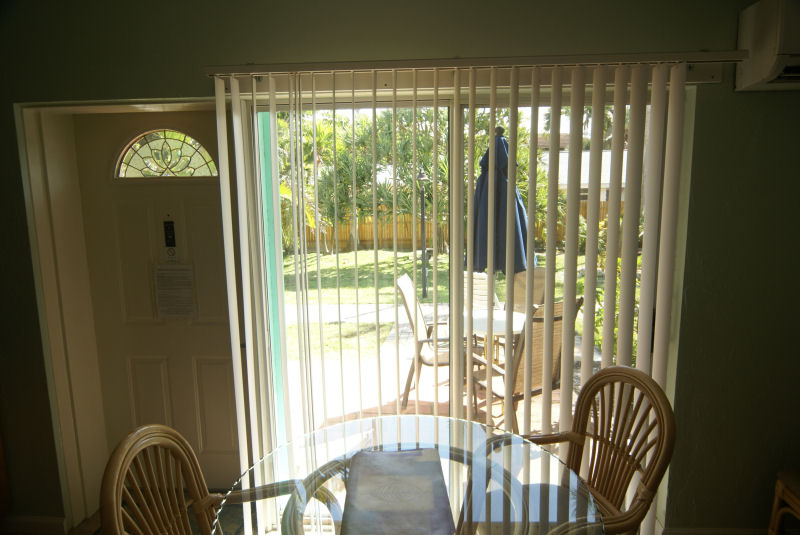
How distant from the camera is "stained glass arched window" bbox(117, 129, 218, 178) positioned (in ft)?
8.66

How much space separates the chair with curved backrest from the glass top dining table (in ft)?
0.58

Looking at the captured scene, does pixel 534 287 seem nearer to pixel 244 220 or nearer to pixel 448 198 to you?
pixel 448 198

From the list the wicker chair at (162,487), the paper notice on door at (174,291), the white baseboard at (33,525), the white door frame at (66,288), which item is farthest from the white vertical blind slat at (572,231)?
the white baseboard at (33,525)

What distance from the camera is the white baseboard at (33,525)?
257 centimetres

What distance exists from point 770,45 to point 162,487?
267cm

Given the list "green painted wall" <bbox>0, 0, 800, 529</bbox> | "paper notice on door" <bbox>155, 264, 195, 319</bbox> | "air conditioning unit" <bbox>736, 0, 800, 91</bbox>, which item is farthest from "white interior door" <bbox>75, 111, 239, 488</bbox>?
"air conditioning unit" <bbox>736, 0, 800, 91</bbox>

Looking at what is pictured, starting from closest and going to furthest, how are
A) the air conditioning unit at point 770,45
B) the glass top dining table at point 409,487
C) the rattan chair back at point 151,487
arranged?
the rattan chair back at point 151,487 < the glass top dining table at point 409,487 < the air conditioning unit at point 770,45

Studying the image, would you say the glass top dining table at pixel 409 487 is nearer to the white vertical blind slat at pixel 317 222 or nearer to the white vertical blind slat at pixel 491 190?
the white vertical blind slat at pixel 317 222

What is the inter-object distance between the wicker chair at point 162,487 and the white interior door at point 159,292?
1.27m

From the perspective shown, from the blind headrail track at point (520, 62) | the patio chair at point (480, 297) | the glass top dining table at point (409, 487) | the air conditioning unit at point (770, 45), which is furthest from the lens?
the patio chair at point (480, 297)

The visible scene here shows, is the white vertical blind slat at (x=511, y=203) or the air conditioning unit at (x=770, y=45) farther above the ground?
the air conditioning unit at (x=770, y=45)

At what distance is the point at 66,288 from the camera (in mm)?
2576

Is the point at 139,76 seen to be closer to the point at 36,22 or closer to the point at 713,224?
the point at 36,22

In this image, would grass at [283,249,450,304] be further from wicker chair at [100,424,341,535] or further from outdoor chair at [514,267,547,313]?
wicker chair at [100,424,341,535]
